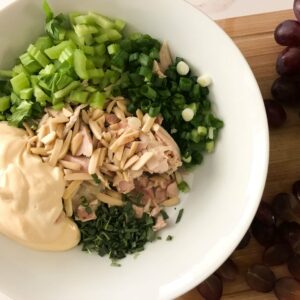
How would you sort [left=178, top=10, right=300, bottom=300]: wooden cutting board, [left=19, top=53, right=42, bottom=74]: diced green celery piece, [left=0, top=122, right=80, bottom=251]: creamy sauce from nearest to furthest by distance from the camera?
[left=0, top=122, right=80, bottom=251]: creamy sauce, [left=19, top=53, right=42, bottom=74]: diced green celery piece, [left=178, top=10, right=300, bottom=300]: wooden cutting board

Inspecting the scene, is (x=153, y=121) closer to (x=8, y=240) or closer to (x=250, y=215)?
(x=250, y=215)

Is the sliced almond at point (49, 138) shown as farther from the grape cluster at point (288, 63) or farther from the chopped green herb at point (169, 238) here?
the grape cluster at point (288, 63)

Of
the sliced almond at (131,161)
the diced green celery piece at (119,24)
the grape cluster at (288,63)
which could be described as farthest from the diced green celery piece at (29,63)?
the grape cluster at (288,63)

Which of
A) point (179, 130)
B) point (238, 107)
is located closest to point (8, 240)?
point (179, 130)

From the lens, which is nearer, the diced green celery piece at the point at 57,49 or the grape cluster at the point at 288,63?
the diced green celery piece at the point at 57,49

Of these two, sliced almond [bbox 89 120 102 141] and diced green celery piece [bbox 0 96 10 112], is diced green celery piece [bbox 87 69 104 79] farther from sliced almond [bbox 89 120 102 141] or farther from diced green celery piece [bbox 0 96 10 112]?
diced green celery piece [bbox 0 96 10 112]

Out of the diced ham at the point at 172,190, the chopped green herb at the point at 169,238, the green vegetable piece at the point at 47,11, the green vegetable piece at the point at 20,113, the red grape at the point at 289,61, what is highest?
the green vegetable piece at the point at 47,11

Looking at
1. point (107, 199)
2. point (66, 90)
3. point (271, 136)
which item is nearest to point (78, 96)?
point (66, 90)

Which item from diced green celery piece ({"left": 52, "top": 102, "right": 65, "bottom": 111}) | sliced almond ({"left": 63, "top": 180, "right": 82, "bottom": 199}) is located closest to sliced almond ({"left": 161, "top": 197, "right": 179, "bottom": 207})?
sliced almond ({"left": 63, "top": 180, "right": 82, "bottom": 199})
